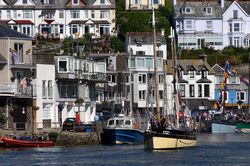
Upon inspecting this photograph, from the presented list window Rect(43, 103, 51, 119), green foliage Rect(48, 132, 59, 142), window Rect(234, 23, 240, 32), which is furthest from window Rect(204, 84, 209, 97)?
green foliage Rect(48, 132, 59, 142)

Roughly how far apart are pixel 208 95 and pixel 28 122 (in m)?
62.4

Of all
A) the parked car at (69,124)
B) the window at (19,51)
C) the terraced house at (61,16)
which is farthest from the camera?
the terraced house at (61,16)

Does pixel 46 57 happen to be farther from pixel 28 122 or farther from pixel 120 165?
pixel 120 165

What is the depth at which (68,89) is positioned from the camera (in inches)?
4980

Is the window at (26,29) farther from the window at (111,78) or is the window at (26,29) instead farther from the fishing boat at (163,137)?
the fishing boat at (163,137)

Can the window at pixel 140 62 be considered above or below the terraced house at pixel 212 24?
below

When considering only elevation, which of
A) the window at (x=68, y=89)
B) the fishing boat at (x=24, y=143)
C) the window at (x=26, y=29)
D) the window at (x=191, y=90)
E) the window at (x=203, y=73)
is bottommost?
the fishing boat at (x=24, y=143)

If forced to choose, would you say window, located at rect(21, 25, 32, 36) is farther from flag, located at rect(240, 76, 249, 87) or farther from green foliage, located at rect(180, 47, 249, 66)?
flag, located at rect(240, 76, 249, 87)

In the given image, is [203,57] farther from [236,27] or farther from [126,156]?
[126,156]

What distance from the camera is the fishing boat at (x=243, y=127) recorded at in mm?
148500

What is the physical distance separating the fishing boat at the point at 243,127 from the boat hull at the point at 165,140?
47.1 metres

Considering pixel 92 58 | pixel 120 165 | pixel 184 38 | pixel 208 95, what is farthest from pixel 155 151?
pixel 184 38

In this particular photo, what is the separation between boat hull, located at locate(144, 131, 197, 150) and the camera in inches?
3890

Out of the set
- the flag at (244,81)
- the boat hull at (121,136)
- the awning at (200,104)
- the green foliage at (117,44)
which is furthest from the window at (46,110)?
the flag at (244,81)
